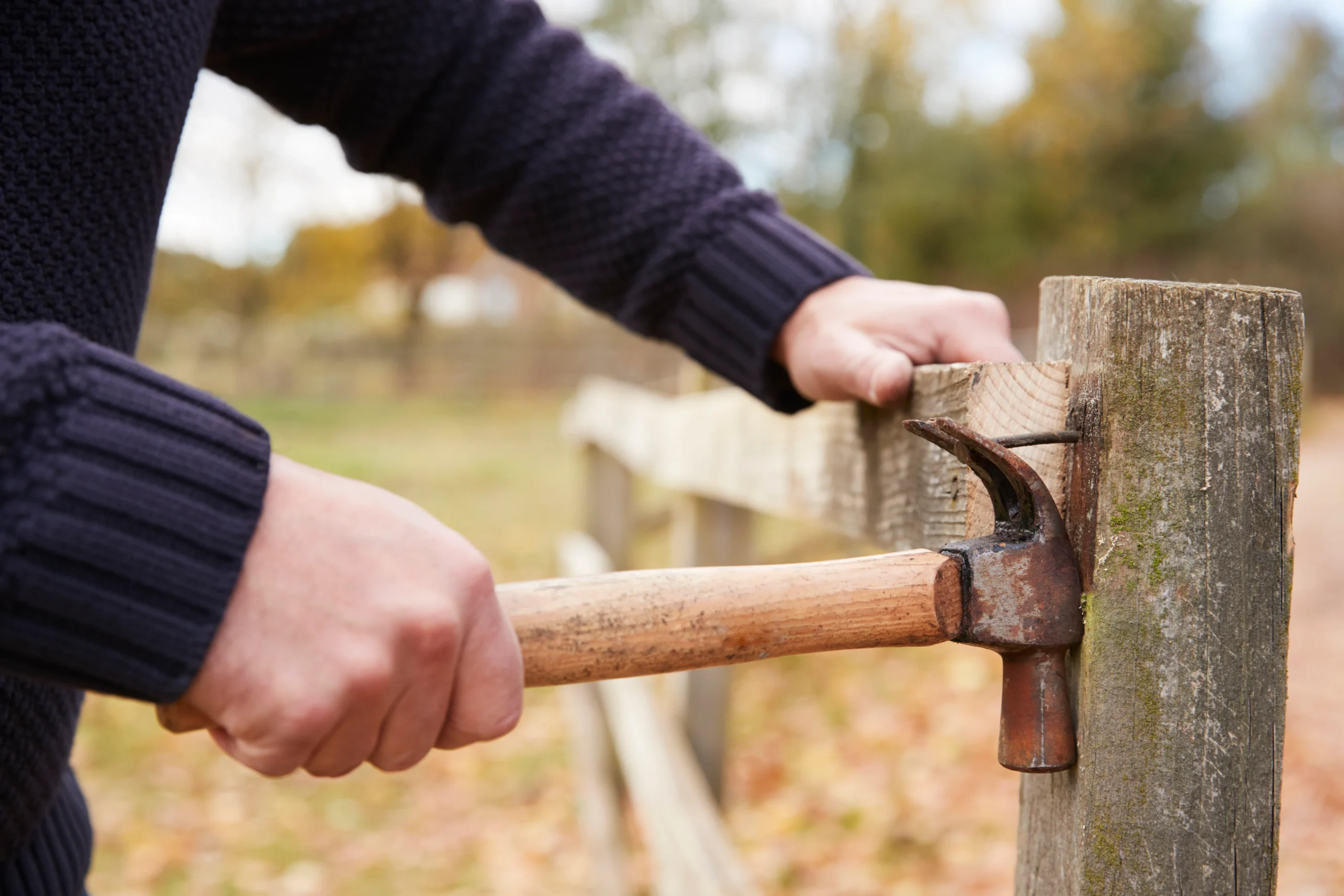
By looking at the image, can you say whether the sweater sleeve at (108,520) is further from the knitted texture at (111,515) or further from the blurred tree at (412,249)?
the blurred tree at (412,249)

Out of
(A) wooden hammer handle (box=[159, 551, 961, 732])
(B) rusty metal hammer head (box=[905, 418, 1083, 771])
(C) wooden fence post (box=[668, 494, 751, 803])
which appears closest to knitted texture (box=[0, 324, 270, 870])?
(A) wooden hammer handle (box=[159, 551, 961, 732])

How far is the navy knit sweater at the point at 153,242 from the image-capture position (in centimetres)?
55

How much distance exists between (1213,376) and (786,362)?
19.5 inches

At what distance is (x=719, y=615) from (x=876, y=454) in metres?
0.41

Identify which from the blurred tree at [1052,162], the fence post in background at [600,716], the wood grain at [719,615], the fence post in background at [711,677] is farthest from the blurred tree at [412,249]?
the wood grain at [719,615]

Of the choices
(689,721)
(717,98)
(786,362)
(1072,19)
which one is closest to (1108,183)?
(1072,19)

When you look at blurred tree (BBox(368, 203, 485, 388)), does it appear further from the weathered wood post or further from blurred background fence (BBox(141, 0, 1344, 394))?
the weathered wood post

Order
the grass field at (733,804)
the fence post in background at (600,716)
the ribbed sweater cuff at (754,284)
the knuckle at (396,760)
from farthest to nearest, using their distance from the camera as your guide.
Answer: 1. the grass field at (733,804)
2. the fence post in background at (600,716)
3. the ribbed sweater cuff at (754,284)
4. the knuckle at (396,760)

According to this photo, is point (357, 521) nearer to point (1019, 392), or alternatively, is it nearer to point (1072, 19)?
point (1019, 392)

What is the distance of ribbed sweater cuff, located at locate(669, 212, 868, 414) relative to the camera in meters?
1.09

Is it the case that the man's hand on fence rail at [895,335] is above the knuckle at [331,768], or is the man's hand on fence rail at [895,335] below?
above

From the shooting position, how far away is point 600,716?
3701 millimetres

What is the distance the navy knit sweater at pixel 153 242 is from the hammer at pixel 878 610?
26 cm

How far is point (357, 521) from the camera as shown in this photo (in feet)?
2.00
